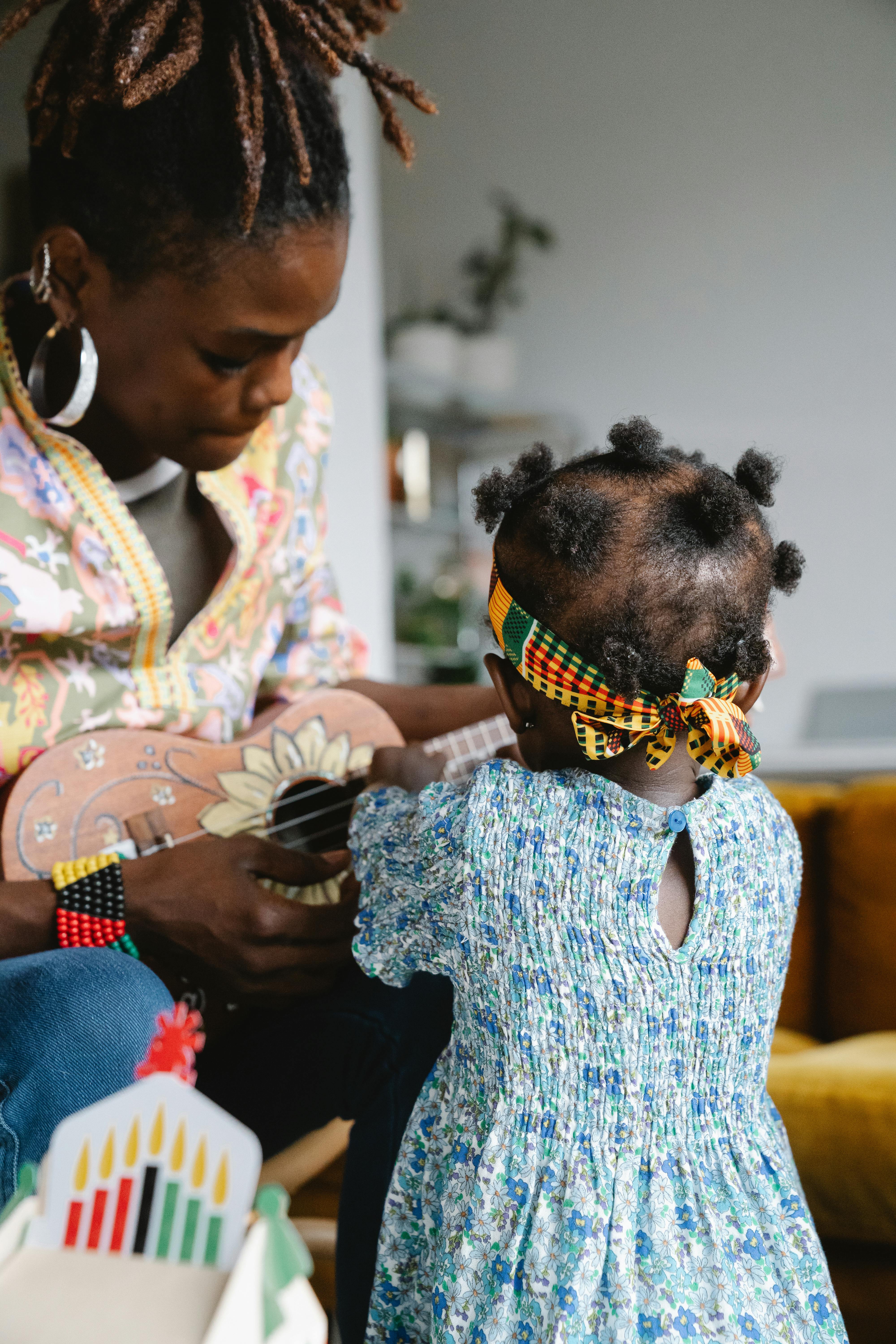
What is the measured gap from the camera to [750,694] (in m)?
0.94

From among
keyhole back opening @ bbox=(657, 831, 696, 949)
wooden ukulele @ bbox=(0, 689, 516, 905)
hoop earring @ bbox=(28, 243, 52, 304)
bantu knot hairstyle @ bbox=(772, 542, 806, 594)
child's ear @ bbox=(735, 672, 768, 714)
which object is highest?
hoop earring @ bbox=(28, 243, 52, 304)

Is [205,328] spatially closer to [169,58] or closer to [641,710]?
[169,58]

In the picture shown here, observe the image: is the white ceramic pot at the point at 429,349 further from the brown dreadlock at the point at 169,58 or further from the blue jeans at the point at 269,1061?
the blue jeans at the point at 269,1061

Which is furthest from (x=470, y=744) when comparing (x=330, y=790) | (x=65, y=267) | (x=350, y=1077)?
(x=65, y=267)

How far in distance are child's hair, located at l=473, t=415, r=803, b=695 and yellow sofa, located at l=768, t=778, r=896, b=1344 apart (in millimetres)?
725

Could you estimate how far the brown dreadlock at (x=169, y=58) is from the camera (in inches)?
39.5

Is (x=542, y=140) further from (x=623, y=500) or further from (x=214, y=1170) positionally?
(x=214, y=1170)

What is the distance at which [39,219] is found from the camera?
112 centimetres

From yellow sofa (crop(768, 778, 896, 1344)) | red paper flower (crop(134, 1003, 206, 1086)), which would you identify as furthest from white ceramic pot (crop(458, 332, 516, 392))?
red paper flower (crop(134, 1003, 206, 1086))

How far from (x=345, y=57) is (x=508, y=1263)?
109 centimetres

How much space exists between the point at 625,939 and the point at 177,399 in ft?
2.22

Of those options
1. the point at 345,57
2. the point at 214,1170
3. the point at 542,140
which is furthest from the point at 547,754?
the point at 542,140

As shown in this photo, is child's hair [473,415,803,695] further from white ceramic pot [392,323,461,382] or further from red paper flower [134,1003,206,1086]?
white ceramic pot [392,323,461,382]

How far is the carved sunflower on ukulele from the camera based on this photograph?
3.88 ft
